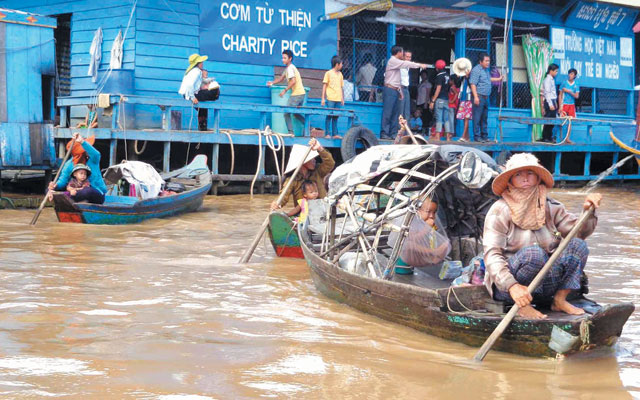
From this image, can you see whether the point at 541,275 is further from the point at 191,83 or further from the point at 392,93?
the point at 392,93

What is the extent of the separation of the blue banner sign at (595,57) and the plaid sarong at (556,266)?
1489cm

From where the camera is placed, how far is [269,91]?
15617mm

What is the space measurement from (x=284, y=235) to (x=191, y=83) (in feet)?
17.7

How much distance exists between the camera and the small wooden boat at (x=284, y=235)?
28.7ft

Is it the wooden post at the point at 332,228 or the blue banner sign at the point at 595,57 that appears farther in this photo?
the blue banner sign at the point at 595,57

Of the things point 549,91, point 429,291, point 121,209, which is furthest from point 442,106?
point 429,291

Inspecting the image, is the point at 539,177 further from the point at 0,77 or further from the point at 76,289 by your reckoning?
the point at 0,77

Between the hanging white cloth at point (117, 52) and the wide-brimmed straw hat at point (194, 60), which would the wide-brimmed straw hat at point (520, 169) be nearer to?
the wide-brimmed straw hat at point (194, 60)

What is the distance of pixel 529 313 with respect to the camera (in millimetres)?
5016

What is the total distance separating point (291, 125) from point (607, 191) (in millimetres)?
7119

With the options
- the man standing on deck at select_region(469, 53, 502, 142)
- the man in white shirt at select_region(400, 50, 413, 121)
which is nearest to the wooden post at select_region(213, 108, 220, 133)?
the man in white shirt at select_region(400, 50, 413, 121)

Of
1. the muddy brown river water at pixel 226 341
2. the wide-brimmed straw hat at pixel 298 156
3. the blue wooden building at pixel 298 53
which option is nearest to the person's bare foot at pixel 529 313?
the muddy brown river water at pixel 226 341

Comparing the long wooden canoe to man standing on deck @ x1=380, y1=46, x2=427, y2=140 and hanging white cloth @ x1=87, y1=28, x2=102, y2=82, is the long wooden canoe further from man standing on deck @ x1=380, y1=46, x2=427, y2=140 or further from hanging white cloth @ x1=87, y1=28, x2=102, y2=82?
hanging white cloth @ x1=87, y1=28, x2=102, y2=82

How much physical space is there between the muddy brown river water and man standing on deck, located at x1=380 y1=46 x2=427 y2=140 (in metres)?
7.01
